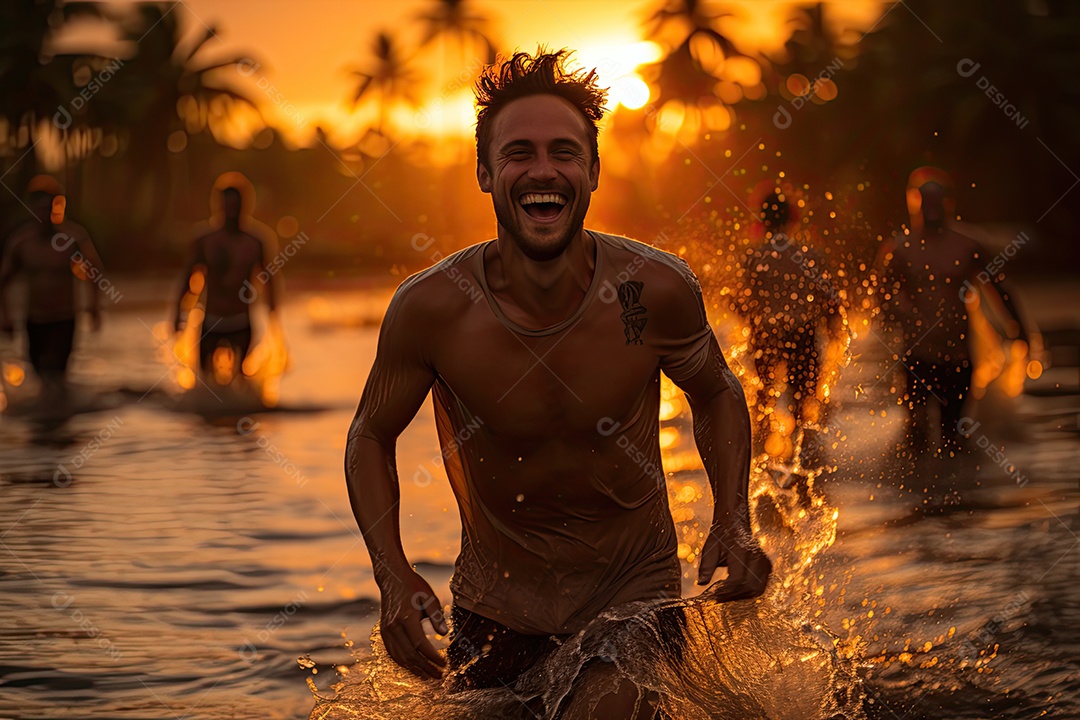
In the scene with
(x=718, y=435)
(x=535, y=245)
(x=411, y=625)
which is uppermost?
(x=535, y=245)

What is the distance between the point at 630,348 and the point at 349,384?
1407cm

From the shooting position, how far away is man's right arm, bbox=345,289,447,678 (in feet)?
12.0

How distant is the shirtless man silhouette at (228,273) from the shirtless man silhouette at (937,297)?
632 centimetres

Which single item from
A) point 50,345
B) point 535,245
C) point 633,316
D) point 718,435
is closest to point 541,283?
point 535,245

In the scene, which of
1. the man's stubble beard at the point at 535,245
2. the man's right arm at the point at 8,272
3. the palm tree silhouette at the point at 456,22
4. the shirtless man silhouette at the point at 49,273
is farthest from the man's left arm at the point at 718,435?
the palm tree silhouette at the point at 456,22

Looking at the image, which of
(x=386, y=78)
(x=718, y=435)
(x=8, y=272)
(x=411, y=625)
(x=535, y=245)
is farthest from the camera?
(x=386, y=78)

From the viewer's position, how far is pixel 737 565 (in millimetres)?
3797

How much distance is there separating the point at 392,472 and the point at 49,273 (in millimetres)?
10782

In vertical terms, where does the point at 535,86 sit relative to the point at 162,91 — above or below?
below

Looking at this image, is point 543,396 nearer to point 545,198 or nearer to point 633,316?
point 633,316

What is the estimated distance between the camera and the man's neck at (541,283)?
386 centimetres

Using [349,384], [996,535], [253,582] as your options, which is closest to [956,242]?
[996,535]

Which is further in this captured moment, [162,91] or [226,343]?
[162,91]

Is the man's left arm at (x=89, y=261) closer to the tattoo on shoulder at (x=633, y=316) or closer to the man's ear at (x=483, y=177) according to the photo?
the man's ear at (x=483, y=177)
